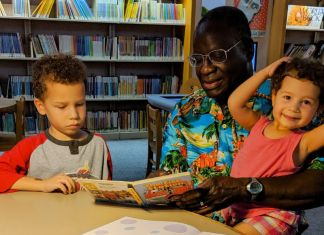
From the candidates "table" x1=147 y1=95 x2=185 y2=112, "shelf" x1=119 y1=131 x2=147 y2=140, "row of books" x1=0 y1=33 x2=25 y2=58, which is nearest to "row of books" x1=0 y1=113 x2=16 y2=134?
"row of books" x1=0 y1=33 x2=25 y2=58

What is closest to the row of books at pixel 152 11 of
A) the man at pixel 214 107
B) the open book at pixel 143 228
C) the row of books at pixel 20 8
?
the row of books at pixel 20 8

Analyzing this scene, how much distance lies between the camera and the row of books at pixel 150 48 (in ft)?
14.5

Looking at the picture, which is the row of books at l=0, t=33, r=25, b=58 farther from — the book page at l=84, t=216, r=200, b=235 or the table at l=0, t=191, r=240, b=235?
the book page at l=84, t=216, r=200, b=235

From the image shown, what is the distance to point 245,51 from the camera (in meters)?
1.32

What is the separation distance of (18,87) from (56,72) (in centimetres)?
331

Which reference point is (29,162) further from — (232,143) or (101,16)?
(101,16)

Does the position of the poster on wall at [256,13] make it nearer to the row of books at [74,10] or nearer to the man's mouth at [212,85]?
the row of books at [74,10]

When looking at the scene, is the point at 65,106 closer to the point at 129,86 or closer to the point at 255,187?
the point at 255,187

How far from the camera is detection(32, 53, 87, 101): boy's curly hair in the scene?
122cm

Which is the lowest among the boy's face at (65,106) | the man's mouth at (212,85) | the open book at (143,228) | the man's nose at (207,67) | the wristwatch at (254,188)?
the open book at (143,228)

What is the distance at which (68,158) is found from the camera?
125cm

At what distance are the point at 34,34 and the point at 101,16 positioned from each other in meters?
→ 0.94

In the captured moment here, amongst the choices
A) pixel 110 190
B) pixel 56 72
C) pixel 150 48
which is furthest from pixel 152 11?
pixel 110 190

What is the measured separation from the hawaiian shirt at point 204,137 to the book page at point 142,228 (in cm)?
46
